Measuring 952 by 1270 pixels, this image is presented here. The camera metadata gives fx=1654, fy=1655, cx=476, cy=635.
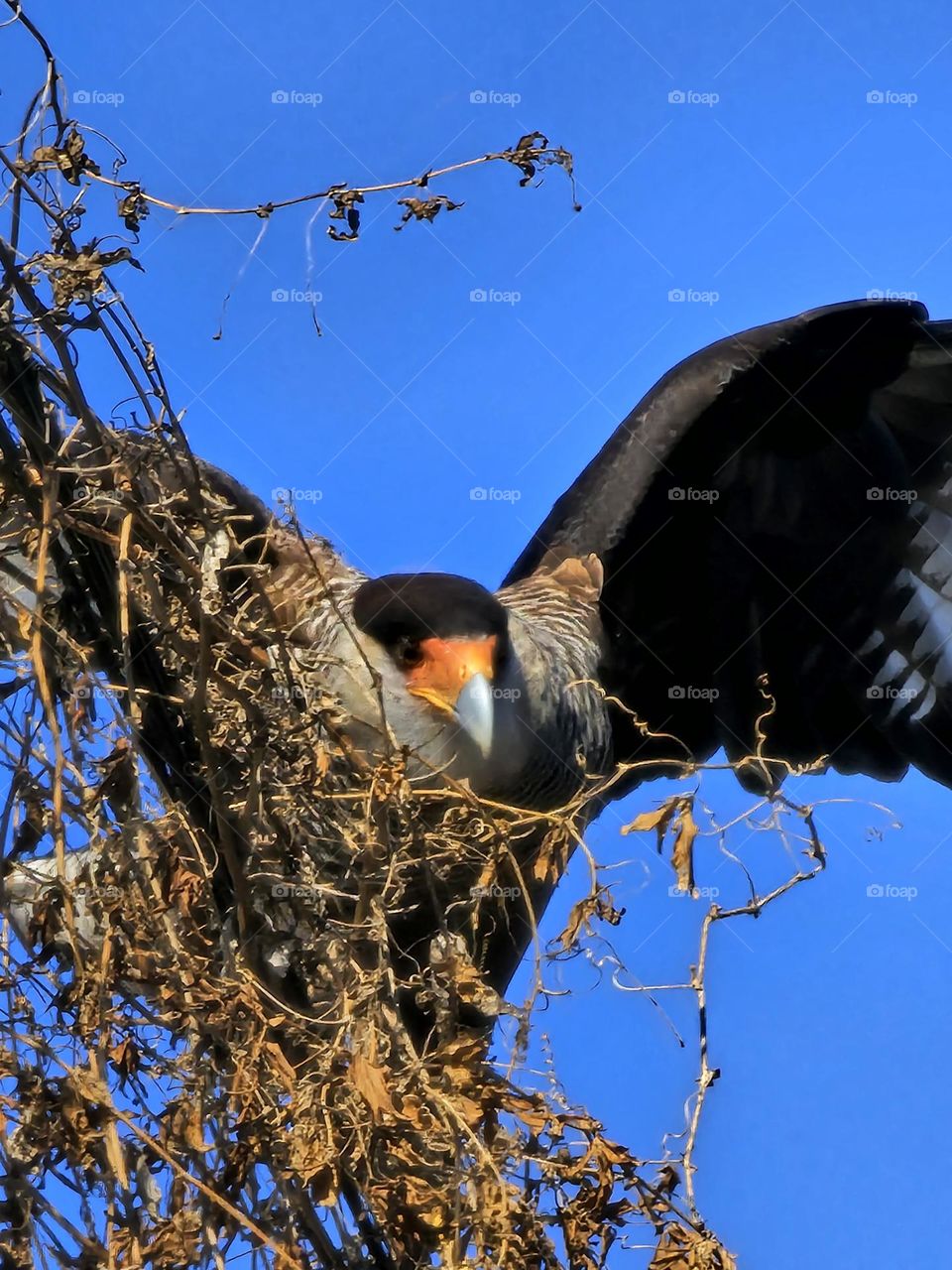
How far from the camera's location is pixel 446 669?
13.1 feet

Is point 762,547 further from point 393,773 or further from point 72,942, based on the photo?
point 72,942

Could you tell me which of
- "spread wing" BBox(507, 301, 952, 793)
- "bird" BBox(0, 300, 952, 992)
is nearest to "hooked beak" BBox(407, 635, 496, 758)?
"bird" BBox(0, 300, 952, 992)

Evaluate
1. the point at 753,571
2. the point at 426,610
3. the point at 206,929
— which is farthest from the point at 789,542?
the point at 206,929

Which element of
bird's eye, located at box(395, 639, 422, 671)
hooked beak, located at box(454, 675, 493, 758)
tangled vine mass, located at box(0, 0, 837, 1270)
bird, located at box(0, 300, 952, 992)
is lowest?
tangled vine mass, located at box(0, 0, 837, 1270)

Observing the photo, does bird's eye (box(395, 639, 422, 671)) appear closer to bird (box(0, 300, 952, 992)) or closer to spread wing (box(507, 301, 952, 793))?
bird (box(0, 300, 952, 992))

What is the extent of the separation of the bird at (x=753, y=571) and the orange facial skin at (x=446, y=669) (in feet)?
1.23

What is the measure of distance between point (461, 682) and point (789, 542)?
2.16 metres

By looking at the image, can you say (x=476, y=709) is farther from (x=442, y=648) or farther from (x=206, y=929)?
(x=206, y=929)

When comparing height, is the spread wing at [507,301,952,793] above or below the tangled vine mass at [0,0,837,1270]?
above

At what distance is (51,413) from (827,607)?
3.77 m

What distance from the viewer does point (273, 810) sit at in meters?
3.00

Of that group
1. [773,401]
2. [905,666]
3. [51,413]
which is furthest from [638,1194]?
[905,666]

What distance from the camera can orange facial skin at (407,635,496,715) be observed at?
3973 mm

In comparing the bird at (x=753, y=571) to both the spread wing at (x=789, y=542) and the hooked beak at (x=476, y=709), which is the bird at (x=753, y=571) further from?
the hooked beak at (x=476, y=709)
